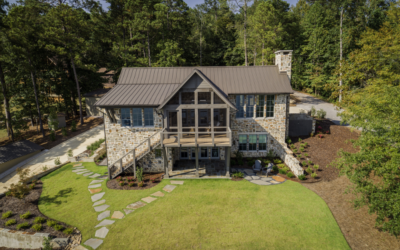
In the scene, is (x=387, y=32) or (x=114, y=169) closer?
(x=114, y=169)

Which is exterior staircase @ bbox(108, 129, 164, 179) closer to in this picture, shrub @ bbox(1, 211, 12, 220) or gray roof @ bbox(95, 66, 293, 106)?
gray roof @ bbox(95, 66, 293, 106)

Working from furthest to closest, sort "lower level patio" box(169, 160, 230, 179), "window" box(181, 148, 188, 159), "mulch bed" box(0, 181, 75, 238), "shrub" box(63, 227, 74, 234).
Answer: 1. "window" box(181, 148, 188, 159)
2. "lower level patio" box(169, 160, 230, 179)
3. "mulch bed" box(0, 181, 75, 238)
4. "shrub" box(63, 227, 74, 234)

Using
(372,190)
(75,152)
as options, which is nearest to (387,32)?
(372,190)

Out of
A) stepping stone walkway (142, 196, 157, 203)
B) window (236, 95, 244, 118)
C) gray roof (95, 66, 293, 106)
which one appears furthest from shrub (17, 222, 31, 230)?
window (236, 95, 244, 118)

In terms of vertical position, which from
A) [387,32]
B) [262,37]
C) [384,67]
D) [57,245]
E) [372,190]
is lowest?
[57,245]

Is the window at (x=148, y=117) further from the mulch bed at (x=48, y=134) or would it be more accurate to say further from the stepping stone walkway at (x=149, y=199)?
the mulch bed at (x=48, y=134)

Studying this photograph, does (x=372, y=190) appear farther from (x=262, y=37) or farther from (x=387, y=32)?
(x=262, y=37)

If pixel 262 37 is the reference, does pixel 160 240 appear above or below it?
below
